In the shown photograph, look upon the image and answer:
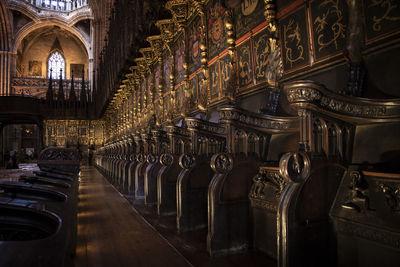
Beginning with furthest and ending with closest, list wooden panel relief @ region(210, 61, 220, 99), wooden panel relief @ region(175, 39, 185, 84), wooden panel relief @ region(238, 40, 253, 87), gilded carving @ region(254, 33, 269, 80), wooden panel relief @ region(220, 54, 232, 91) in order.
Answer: wooden panel relief @ region(175, 39, 185, 84), wooden panel relief @ region(210, 61, 220, 99), wooden panel relief @ region(220, 54, 232, 91), wooden panel relief @ region(238, 40, 253, 87), gilded carving @ region(254, 33, 269, 80)

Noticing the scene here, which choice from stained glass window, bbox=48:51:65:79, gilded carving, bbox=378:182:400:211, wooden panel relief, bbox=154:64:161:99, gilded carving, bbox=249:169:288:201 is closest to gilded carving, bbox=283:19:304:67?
gilded carving, bbox=249:169:288:201

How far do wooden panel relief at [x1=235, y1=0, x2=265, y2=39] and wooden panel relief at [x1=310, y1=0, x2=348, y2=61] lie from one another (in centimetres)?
75

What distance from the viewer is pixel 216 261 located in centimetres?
177

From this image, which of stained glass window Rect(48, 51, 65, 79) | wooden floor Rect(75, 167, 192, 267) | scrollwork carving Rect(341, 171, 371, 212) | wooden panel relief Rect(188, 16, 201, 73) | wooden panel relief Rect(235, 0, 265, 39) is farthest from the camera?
stained glass window Rect(48, 51, 65, 79)

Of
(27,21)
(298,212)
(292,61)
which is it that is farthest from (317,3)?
(27,21)

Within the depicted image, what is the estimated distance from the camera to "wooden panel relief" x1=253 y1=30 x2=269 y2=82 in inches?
109

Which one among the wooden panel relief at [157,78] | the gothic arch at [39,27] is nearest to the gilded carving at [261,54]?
the wooden panel relief at [157,78]

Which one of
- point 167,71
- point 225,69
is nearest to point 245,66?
point 225,69

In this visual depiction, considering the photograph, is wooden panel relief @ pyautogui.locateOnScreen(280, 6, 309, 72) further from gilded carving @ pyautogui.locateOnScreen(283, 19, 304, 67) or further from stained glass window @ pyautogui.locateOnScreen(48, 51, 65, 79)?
stained glass window @ pyautogui.locateOnScreen(48, 51, 65, 79)

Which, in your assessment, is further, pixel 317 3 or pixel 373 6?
pixel 317 3

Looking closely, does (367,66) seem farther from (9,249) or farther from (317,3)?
(9,249)

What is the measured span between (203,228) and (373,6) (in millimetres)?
2243

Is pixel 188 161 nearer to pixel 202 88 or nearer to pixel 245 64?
pixel 245 64

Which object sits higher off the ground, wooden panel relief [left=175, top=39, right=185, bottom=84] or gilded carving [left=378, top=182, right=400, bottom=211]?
wooden panel relief [left=175, top=39, right=185, bottom=84]
